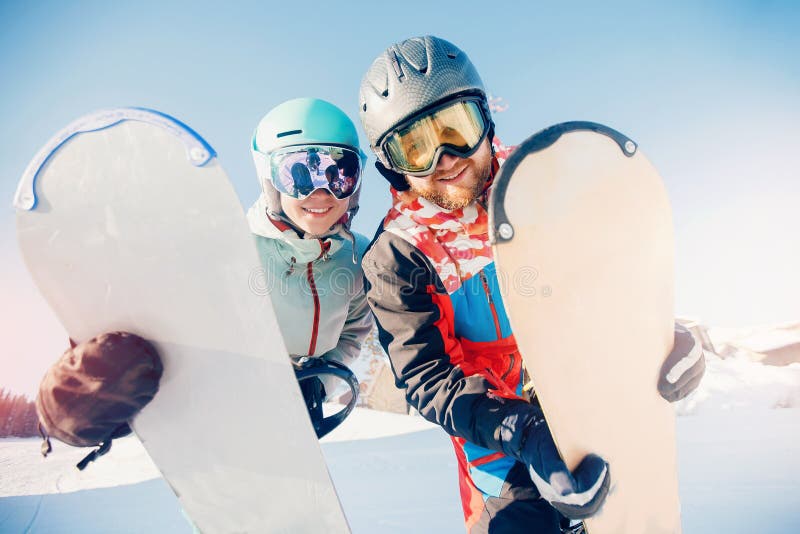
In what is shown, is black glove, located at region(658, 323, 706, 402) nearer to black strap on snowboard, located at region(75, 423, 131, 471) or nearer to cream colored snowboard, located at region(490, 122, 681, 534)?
cream colored snowboard, located at region(490, 122, 681, 534)

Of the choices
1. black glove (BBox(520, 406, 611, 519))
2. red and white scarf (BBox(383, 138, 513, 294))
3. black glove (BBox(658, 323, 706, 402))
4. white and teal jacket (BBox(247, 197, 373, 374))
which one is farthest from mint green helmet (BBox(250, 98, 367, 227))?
black glove (BBox(658, 323, 706, 402))

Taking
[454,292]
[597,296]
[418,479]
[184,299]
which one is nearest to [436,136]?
[454,292]

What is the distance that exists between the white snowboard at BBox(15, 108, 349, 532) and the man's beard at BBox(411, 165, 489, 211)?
72 centimetres

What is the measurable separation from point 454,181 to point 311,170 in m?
0.79

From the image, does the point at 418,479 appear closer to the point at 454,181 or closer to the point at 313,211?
the point at 313,211

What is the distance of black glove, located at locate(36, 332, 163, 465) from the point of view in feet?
4.05

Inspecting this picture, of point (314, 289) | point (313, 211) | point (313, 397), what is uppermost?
point (313, 211)

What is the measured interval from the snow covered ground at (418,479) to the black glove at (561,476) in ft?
6.45

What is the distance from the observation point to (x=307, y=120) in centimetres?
221

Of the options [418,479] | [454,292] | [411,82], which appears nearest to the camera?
[454,292]

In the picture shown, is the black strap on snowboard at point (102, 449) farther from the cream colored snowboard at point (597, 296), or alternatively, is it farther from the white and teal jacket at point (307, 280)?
the cream colored snowboard at point (597, 296)

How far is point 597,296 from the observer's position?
1.38m

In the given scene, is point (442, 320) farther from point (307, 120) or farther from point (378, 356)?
point (378, 356)

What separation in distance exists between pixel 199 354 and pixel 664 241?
1.73 meters
